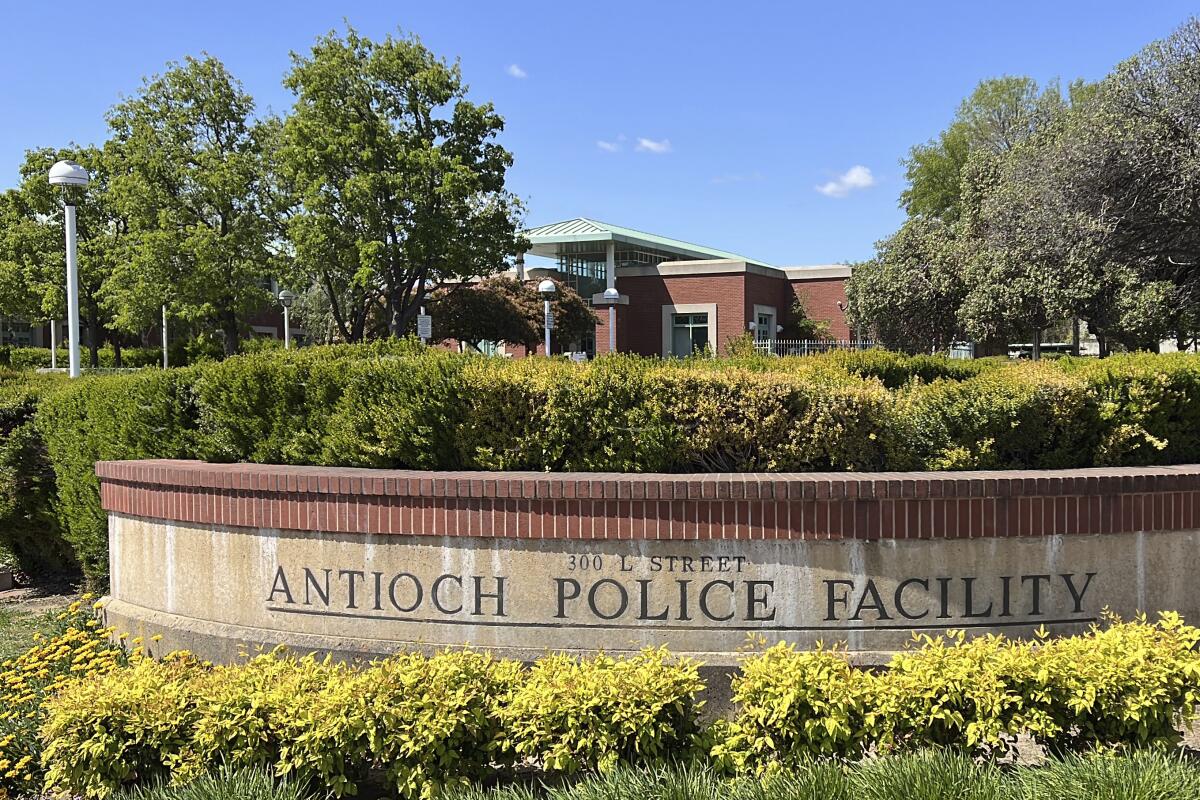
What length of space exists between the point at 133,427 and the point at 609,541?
3.64 meters

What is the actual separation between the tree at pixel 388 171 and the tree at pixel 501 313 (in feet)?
21.9

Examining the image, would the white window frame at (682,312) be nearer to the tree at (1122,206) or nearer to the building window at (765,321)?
the building window at (765,321)

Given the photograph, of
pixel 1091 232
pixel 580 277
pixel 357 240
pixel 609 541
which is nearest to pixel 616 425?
pixel 609 541

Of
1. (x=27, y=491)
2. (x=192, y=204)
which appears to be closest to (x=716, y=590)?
(x=27, y=491)

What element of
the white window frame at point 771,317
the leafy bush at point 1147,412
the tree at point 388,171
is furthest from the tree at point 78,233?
the leafy bush at point 1147,412

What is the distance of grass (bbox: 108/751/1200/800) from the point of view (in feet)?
10.4

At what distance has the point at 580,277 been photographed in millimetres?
49562

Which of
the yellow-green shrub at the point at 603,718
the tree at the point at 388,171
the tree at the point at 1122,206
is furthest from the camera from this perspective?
the tree at the point at 388,171

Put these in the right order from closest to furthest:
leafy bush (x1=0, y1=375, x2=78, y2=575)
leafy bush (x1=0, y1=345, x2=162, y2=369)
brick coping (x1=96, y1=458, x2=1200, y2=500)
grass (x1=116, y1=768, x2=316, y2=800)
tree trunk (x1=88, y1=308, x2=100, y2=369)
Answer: grass (x1=116, y1=768, x2=316, y2=800) < brick coping (x1=96, y1=458, x2=1200, y2=500) < leafy bush (x1=0, y1=375, x2=78, y2=575) < tree trunk (x1=88, y1=308, x2=100, y2=369) < leafy bush (x1=0, y1=345, x2=162, y2=369)

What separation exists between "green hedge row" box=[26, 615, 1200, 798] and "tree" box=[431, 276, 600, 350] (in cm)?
3226

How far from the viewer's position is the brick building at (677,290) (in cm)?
4569

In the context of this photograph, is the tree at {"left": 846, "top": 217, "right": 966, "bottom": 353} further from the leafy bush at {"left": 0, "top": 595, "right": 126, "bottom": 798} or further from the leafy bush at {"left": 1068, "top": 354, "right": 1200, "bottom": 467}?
the leafy bush at {"left": 0, "top": 595, "right": 126, "bottom": 798}

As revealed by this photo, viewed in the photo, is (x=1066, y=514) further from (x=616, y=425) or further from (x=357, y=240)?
(x=357, y=240)

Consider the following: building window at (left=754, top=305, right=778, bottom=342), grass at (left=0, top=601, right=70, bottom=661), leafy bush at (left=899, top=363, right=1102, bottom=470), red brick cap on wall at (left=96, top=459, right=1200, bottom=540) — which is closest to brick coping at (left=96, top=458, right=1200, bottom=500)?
red brick cap on wall at (left=96, top=459, right=1200, bottom=540)
